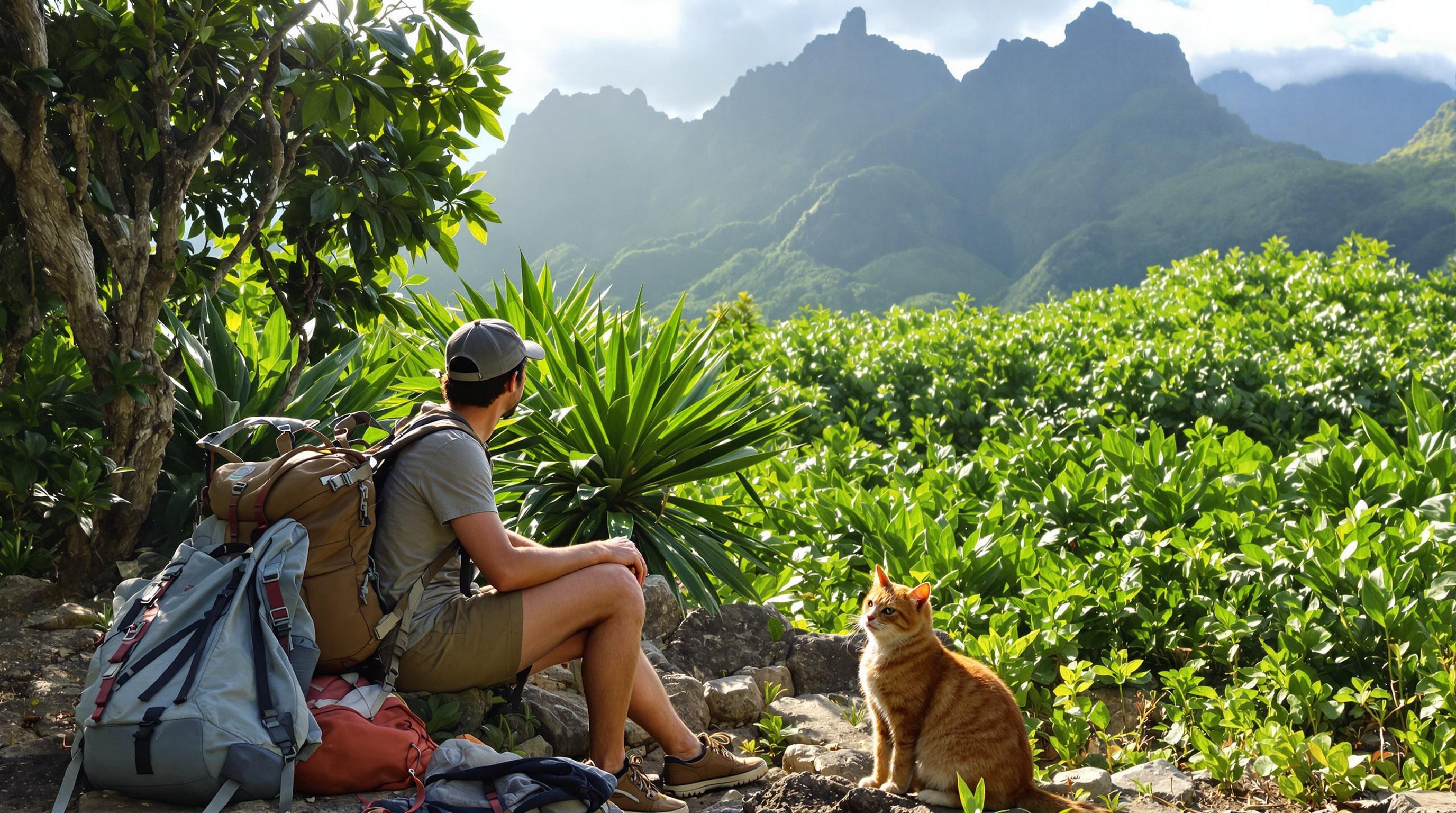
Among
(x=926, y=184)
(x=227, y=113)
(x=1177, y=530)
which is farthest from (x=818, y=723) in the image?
(x=926, y=184)

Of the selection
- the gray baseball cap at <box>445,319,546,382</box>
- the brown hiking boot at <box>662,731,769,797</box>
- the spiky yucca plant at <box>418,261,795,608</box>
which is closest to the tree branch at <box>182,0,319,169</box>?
the spiky yucca plant at <box>418,261,795,608</box>

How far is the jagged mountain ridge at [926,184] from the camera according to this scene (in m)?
68.2

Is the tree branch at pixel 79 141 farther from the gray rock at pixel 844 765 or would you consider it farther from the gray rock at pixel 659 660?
the gray rock at pixel 844 765

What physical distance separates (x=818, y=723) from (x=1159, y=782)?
1257 mm

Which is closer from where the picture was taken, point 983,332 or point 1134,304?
point 983,332

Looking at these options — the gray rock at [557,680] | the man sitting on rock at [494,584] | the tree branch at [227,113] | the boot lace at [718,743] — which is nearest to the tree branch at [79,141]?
the tree branch at [227,113]

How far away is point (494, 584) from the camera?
270 cm

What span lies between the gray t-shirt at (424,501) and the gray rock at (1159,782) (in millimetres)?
2197

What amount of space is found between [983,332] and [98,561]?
7.89 meters

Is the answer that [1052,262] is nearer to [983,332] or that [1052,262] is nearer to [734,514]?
[983,332]

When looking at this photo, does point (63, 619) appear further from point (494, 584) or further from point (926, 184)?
point (926, 184)

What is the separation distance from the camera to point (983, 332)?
32.4 ft

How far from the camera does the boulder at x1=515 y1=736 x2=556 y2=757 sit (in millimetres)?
3088

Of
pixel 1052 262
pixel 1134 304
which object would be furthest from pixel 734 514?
pixel 1052 262
